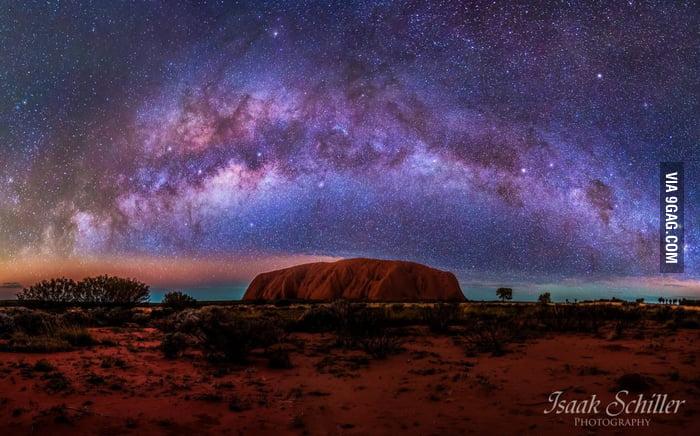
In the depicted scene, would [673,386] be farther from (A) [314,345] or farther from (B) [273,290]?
(B) [273,290]

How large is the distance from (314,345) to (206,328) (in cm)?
444

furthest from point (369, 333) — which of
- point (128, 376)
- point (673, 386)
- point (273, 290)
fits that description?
point (273, 290)

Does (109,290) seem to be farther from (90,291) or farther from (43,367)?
(43,367)

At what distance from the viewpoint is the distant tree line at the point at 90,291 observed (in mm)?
48625

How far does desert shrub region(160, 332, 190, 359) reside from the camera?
Result: 13.6m

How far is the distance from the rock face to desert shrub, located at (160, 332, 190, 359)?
76602 mm

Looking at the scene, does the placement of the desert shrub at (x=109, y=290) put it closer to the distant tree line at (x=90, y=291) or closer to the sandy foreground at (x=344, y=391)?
the distant tree line at (x=90, y=291)

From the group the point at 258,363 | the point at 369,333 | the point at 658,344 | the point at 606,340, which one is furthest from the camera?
the point at 369,333

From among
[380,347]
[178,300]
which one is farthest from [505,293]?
[380,347]

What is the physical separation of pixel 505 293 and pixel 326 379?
83262 millimetres

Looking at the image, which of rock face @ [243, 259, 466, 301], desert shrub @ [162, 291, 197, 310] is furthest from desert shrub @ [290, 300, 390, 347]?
rock face @ [243, 259, 466, 301]

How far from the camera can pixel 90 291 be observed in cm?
4875

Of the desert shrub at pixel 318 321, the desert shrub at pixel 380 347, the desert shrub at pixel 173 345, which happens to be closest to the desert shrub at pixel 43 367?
the desert shrub at pixel 173 345

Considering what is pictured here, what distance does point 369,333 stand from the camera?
17781 millimetres
